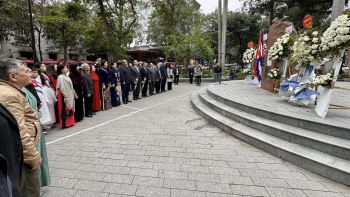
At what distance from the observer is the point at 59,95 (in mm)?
4887

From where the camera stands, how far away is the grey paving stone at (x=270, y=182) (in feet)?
8.43

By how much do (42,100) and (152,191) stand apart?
11.9 ft

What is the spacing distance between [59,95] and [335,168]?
5.64 meters

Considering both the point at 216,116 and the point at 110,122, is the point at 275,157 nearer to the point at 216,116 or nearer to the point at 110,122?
the point at 216,116

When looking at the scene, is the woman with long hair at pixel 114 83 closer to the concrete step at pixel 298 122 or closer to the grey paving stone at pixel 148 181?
the concrete step at pixel 298 122

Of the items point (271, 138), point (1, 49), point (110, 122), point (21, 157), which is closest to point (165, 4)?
point (1, 49)

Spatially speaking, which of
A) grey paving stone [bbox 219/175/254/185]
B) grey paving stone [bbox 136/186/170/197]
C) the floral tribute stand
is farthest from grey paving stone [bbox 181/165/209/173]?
the floral tribute stand

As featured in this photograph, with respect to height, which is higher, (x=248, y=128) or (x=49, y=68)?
(x=49, y=68)

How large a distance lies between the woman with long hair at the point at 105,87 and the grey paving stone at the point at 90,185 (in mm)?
4624

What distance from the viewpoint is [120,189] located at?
2500 mm

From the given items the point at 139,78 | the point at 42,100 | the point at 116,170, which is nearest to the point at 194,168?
the point at 116,170

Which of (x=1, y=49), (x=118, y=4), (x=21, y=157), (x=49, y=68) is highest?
(x=118, y=4)

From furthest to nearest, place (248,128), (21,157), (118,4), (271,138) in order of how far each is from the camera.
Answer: (118,4), (248,128), (271,138), (21,157)

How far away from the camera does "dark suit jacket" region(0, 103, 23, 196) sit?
4.31 ft
